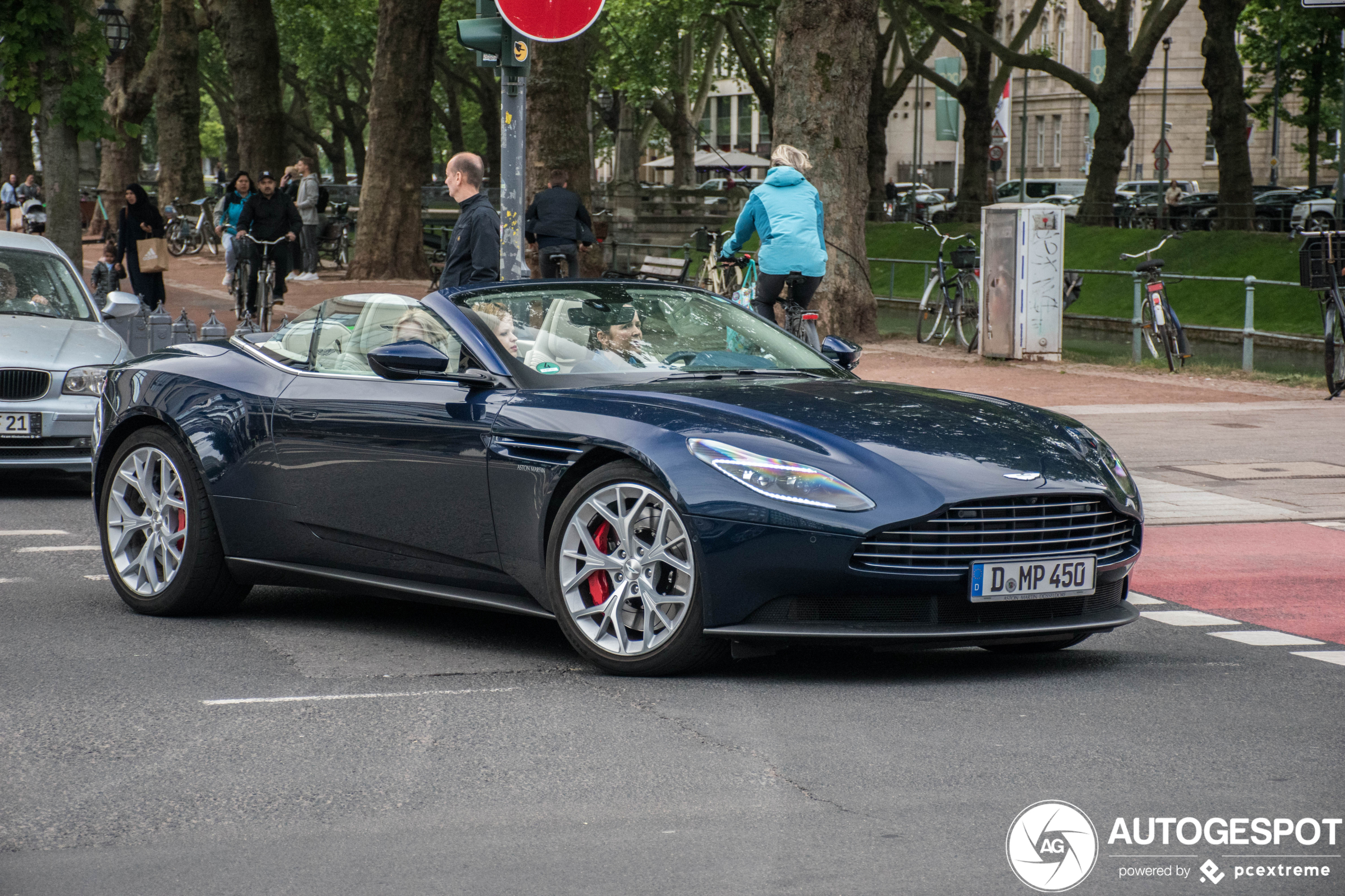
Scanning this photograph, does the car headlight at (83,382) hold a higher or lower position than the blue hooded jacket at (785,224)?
lower

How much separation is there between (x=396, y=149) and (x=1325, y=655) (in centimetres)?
2470

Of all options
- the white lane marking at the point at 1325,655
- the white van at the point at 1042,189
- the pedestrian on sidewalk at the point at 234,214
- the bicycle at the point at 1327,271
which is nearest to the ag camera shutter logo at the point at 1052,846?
the white lane marking at the point at 1325,655

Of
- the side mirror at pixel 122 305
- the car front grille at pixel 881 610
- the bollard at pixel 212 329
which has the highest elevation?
the side mirror at pixel 122 305

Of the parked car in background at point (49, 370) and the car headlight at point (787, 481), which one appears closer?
the car headlight at point (787, 481)

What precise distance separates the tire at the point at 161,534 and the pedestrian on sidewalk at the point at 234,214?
550 inches

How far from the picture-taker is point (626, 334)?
6637mm

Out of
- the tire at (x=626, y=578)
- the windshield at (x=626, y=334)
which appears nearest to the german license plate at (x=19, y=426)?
the windshield at (x=626, y=334)

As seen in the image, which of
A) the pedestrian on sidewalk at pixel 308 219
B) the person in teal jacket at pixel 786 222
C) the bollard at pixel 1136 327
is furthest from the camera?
the pedestrian on sidewalk at pixel 308 219

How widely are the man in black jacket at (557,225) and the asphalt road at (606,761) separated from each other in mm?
11937

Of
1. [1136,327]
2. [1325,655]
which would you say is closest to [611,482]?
[1325,655]

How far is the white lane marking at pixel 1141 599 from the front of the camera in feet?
24.7

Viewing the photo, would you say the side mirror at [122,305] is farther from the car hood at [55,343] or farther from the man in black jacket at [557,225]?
the man in black jacket at [557,225]

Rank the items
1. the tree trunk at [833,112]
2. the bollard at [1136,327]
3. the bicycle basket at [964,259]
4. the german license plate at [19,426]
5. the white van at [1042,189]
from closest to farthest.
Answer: the german license plate at [19,426] < the bollard at [1136,327] < the tree trunk at [833,112] < the bicycle basket at [964,259] < the white van at [1042,189]

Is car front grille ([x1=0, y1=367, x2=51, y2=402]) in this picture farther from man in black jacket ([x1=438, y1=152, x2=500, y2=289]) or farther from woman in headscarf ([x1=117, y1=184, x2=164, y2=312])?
woman in headscarf ([x1=117, y1=184, x2=164, y2=312])
